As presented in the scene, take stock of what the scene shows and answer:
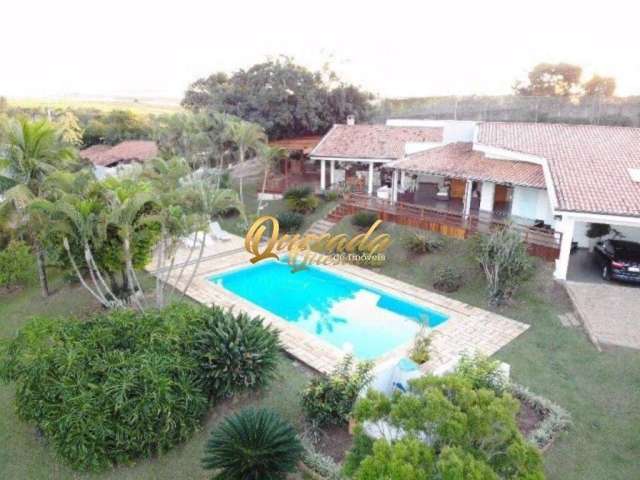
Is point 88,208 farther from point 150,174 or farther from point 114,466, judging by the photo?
point 114,466

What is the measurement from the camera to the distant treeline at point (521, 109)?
36.6 meters

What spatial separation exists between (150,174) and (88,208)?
17.8 ft

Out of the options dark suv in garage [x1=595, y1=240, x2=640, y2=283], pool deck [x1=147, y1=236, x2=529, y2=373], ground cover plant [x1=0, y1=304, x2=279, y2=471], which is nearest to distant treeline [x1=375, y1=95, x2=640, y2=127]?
dark suv in garage [x1=595, y1=240, x2=640, y2=283]

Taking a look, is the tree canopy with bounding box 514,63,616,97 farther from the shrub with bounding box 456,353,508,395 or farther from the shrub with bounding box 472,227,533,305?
the shrub with bounding box 456,353,508,395

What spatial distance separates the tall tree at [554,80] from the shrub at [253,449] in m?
54.5

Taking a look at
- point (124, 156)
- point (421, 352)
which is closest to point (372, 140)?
point (421, 352)

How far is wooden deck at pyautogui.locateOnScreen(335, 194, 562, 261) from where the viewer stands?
59.7 ft

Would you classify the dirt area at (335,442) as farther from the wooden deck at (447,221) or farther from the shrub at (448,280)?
the wooden deck at (447,221)

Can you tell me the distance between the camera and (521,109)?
1597 inches

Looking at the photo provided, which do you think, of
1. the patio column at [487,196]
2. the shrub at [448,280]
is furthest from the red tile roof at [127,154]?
the shrub at [448,280]

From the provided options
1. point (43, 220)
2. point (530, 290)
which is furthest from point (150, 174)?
point (530, 290)

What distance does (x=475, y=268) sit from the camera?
62.7 ft

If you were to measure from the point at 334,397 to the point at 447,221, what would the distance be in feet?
43.7

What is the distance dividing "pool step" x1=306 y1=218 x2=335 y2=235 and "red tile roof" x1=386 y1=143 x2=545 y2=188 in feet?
16.0
